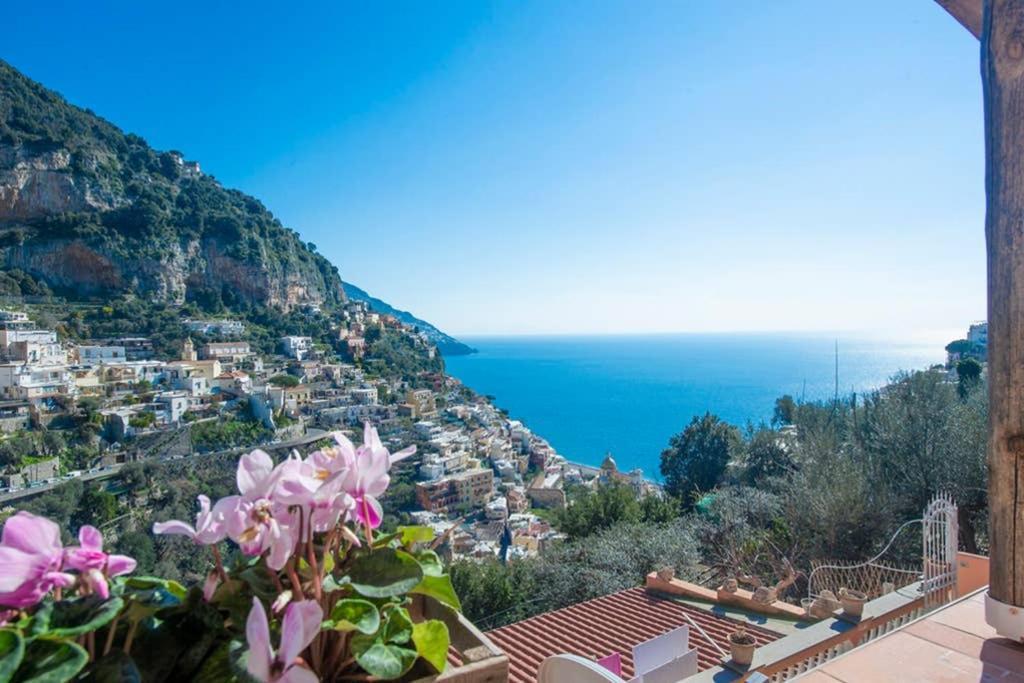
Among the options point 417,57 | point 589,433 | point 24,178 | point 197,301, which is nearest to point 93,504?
point 417,57

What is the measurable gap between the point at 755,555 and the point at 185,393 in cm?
2793

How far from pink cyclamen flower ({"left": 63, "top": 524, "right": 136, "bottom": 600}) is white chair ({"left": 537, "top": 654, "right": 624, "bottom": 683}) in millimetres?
500

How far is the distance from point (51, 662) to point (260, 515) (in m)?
0.16

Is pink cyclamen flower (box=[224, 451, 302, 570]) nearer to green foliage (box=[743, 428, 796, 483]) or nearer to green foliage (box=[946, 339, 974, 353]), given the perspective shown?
green foliage (box=[743, 428, 796, 483])

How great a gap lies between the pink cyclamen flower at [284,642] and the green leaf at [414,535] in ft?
0.71

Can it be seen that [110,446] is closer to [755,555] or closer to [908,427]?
[755,555]

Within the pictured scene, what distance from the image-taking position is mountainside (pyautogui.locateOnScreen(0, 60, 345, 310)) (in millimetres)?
34031

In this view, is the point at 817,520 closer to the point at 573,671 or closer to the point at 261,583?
the point at 573,671

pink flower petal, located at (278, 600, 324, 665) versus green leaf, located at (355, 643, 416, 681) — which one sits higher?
pink flower petal, located at (278, 600, 324, 665)

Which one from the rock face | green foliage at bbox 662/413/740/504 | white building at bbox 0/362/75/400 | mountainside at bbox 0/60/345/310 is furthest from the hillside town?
the rock face

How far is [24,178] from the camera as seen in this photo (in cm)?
3453

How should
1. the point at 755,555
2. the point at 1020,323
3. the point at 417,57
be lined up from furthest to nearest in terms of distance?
the point at 417,57 → the point at 755,555 → the point at 1020,323

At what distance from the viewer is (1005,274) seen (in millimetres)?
1114

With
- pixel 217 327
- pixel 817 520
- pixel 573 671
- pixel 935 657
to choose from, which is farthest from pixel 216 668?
pixel 217 327
